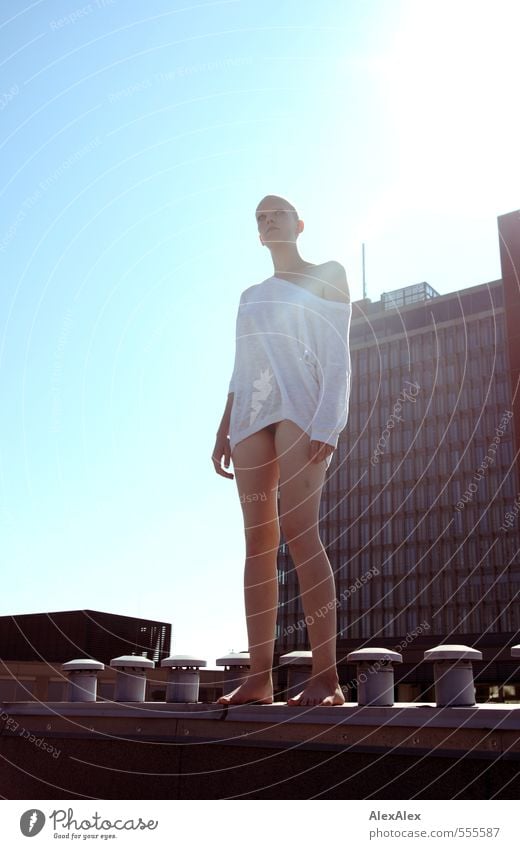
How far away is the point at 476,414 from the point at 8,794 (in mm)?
85959

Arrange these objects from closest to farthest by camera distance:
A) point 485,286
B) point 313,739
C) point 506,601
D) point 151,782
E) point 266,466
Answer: point 313,739 → point 151,782 → point 266,466 → point 506,601 → point 485,286

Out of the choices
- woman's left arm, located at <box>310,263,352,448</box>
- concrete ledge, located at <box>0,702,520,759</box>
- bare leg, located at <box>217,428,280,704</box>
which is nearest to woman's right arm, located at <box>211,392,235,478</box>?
bare leg, located at <box>217,428,280,704</box>

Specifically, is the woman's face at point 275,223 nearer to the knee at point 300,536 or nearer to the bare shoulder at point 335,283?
the bare shoulder at point 335,283

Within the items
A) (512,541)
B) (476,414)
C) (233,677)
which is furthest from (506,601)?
(233,677)

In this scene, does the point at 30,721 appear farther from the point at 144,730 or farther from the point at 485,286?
the point at 485,286

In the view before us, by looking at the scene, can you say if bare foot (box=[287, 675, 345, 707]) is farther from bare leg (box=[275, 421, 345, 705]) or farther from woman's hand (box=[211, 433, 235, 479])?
woman's hand (box=[211, 433, 235, 479])

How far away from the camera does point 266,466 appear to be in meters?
5.98

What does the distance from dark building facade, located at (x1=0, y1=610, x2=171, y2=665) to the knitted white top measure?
45463mm

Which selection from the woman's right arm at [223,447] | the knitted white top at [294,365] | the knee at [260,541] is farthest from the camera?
the woman's right arm at [223,447]
